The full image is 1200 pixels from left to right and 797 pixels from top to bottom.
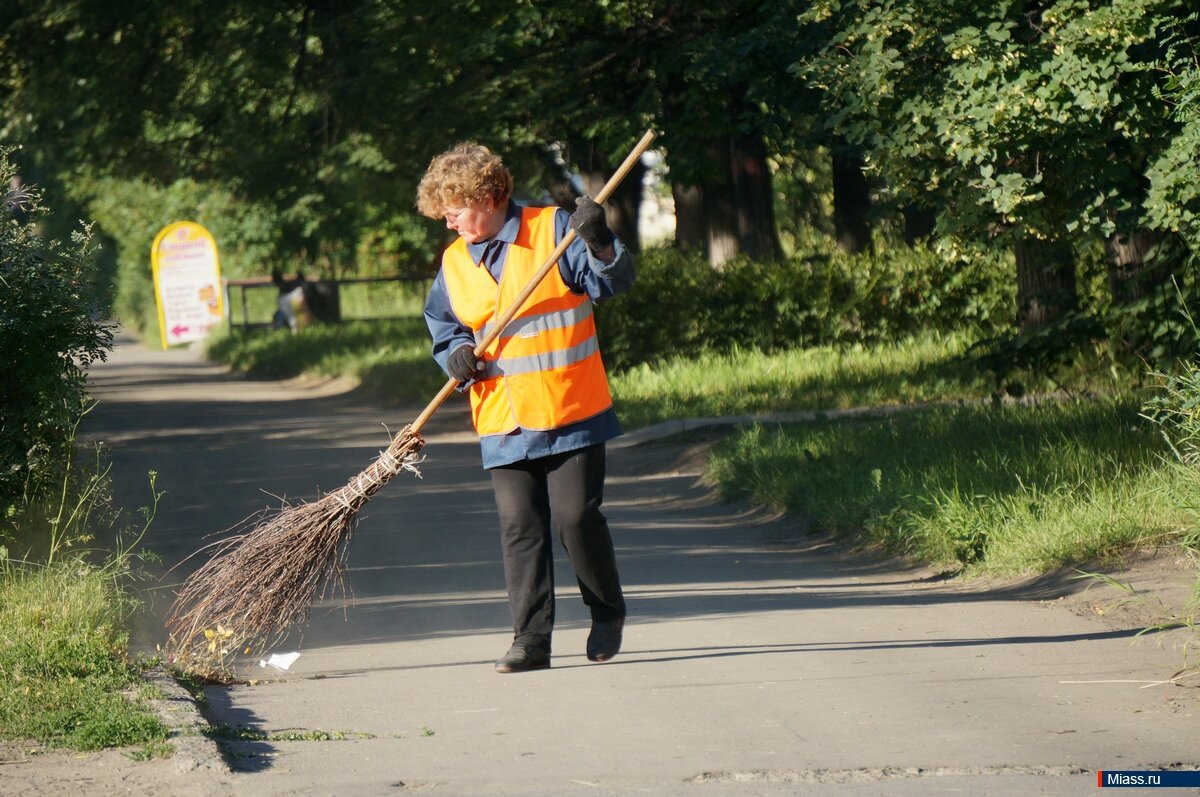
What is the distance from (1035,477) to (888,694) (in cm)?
426

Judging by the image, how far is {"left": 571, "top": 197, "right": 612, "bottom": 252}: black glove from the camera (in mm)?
5812

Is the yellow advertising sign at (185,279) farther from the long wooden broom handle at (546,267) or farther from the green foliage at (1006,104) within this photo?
the long wooden broom handle at (546,267)

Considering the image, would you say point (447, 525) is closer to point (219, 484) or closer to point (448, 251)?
point (219, 484)

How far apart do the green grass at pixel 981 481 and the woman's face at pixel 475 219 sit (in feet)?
10.6

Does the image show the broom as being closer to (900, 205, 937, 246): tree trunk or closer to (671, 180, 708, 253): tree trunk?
(900, 205, 937, 246): tree trunk

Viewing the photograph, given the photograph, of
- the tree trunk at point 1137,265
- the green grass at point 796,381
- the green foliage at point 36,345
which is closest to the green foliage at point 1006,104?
the tree trunk at point 1137,265

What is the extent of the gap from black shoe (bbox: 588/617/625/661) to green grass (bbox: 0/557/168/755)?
1657 millimetres

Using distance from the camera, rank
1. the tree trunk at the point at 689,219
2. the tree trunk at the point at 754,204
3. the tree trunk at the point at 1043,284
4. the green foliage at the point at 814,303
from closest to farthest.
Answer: the tree trunk at the point at 1043,284 → the green foliage at the point at 814,303 → the tree trunk at the point at 754,204 → the tree trunk at the point at 689,219

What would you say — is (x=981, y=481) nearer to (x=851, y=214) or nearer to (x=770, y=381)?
(x=770, y=381)

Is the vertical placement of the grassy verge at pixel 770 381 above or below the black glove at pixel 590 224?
below

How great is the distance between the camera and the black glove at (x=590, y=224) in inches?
229

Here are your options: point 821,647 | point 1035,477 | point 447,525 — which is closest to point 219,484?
point 447,525

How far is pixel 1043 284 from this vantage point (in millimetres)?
14977

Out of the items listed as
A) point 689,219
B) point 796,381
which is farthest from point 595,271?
point 689,219
